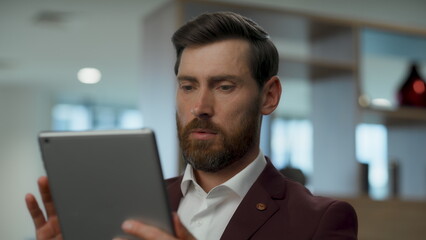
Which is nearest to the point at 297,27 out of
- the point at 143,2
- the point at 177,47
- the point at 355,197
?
the point at 355,197

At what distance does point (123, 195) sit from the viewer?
1281mm

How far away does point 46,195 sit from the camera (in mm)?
1459

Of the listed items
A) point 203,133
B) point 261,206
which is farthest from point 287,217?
point 203,133

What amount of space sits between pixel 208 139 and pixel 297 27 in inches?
97.6

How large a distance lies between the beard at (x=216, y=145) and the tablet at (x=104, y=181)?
26 centimetres

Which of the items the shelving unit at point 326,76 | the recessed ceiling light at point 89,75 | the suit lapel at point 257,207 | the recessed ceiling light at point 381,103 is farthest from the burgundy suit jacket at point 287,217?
the recessed ceiling light at point 89,75

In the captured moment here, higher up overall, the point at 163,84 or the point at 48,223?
the point at 163,84

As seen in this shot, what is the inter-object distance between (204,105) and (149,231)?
0.36 metres

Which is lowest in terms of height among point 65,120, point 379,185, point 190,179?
point 379,185

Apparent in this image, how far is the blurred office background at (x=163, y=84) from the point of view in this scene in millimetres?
3637

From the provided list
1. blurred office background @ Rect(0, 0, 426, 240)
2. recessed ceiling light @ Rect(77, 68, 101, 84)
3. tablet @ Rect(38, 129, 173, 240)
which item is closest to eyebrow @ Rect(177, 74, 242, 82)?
tablet @ Rect(38, 129, 173, 240)

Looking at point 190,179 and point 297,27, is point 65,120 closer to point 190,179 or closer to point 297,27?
point 297,27

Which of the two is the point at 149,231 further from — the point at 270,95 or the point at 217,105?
the point at 270,95

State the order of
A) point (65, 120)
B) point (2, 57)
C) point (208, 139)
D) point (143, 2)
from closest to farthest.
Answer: point (208, 139)
point (143, 2)
point (2, 57)
point (65, 120)
